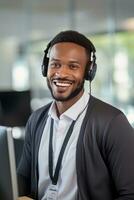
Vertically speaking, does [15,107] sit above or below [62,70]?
below

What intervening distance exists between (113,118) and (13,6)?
552 cm

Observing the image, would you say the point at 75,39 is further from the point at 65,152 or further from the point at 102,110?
the point at 65,152

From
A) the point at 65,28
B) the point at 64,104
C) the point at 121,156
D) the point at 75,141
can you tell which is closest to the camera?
the point at 121,156

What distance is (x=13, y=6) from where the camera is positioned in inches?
260

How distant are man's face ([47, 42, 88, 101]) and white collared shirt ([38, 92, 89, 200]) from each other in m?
0.07

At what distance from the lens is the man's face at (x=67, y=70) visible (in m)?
1.53

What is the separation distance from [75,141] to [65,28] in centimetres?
499

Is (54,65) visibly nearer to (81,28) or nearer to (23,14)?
(81,28)

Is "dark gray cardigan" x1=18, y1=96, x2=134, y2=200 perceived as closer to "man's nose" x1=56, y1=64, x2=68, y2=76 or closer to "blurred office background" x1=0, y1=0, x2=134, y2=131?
"man's nose" x1=56, y1=64, x2=68, y2=76

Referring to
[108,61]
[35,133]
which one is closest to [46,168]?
[35,133]

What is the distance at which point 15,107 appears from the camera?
9.58 feet

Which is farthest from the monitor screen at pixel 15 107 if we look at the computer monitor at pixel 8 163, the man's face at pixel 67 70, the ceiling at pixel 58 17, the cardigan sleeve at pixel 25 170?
the ceiling at pixel 58 17

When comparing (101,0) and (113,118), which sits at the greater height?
(101,0)

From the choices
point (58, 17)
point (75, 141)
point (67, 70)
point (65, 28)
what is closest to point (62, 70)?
point (67, 70)
